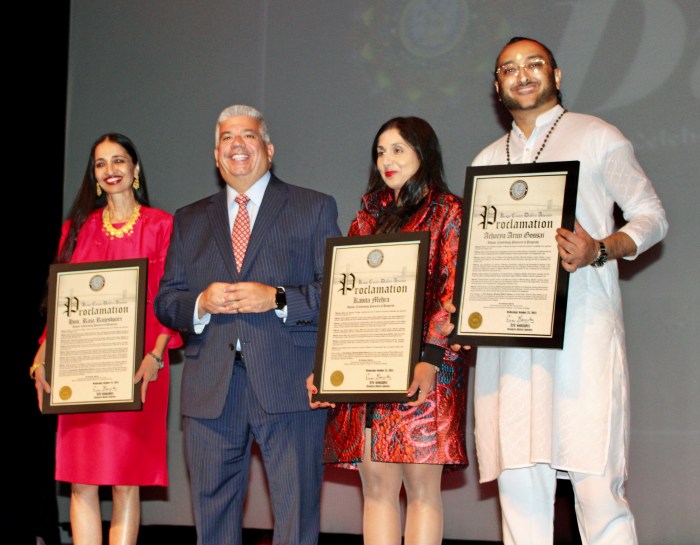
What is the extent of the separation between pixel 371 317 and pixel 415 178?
50 centimetres

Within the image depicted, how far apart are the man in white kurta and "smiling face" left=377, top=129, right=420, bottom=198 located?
0.34m

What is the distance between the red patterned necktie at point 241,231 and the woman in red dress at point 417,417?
18.7 inches

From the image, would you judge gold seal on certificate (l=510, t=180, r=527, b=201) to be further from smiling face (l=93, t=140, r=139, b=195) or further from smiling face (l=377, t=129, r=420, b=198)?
smiling face (l=93, t=140, r=139, b=195)

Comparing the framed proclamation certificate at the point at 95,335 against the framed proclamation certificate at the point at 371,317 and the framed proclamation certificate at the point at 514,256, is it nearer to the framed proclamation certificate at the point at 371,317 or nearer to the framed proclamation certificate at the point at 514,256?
the framed proclamation certificate at the point at 371,317

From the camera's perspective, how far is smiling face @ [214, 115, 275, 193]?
323 cm

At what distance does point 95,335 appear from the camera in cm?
327

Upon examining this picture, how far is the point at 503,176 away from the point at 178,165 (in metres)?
2.72

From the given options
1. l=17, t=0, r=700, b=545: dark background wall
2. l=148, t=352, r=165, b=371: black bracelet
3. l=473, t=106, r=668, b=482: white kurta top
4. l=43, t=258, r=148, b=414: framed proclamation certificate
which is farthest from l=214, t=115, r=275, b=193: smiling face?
l=17, t=0, r=700, b=545: dark background wall

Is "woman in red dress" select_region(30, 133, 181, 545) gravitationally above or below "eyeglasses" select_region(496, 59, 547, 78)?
below

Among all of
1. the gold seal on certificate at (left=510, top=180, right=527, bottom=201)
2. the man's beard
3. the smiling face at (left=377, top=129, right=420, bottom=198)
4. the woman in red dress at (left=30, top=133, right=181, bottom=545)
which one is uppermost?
the man's beard

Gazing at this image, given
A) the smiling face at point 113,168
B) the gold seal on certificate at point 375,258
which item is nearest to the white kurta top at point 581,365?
the gold seal on certificate at point 375,258

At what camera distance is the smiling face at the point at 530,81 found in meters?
2.85

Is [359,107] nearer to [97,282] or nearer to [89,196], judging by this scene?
[89,196]

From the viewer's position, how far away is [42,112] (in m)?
4.91
